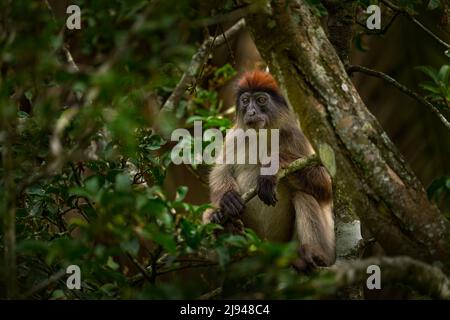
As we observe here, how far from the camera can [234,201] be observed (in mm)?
7113

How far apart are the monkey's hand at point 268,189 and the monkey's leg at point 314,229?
419 millimetres

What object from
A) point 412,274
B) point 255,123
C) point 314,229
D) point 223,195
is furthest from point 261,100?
point 412,274

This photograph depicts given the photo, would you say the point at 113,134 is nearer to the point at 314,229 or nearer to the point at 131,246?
the point at 131,246

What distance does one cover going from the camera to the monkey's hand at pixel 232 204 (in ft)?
23.0

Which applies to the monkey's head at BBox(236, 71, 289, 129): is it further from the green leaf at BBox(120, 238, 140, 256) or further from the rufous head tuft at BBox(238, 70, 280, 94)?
the green leaf at BBox(120, 238, 140, 256)

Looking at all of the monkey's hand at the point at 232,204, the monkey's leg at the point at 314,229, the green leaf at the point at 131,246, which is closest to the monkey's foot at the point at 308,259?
the monkey's leg at the point at 314,229

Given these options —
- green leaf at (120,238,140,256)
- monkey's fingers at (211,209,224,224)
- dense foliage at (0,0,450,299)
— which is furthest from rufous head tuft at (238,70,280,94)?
green leaf at (120,238,140,256)

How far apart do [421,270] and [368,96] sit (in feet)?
24.0

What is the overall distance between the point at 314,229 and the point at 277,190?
0.65 m
